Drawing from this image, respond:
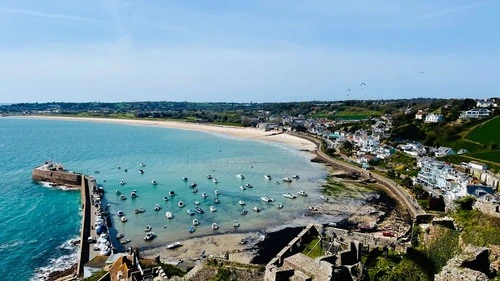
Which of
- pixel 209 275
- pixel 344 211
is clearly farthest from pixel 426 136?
pixel 209 275

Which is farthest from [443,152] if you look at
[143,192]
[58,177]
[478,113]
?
[58,177]

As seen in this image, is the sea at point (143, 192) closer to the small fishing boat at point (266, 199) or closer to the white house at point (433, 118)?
the small fishing boat at point (266, 199)

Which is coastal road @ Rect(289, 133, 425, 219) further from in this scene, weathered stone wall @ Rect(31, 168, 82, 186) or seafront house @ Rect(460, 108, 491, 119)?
weathered stone wall @ Rect(31, 168, 82, 186)

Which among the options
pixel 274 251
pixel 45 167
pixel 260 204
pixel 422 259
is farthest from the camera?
pixel 45 167

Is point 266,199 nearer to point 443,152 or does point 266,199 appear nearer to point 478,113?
point 443,152

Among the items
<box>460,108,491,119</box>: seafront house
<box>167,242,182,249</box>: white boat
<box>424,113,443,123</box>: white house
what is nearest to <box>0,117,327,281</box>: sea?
<box>167,242,182,249</box>: white boat

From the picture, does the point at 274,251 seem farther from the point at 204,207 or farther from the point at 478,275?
the point at 478,275

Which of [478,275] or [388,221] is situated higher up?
[478,275]

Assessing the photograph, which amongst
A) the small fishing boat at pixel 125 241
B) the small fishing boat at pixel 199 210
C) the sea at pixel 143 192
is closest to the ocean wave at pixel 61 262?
the sea at pixel 143 192
